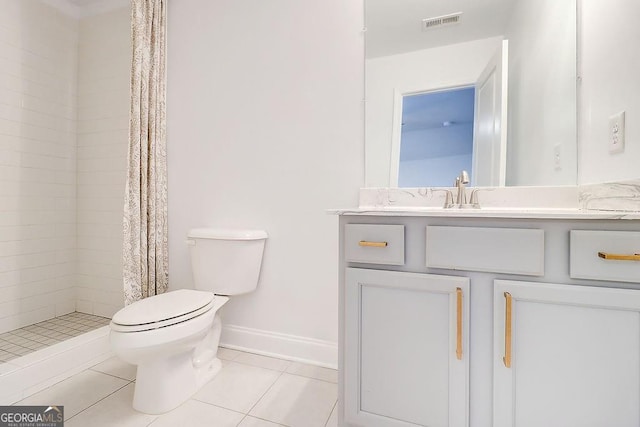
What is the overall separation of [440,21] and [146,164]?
1.79 m

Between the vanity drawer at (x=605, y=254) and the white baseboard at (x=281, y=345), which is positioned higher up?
the vanity drawer at (x=605, y=254)

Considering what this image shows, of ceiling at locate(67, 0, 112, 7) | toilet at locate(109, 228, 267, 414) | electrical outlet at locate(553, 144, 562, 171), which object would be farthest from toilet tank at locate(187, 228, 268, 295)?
ceiling at locate(67, 0, 112, 7)

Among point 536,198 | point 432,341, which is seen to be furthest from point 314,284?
point 536,198

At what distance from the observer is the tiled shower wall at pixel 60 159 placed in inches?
81.0

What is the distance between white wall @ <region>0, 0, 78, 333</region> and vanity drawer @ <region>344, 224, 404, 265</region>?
7.76ft

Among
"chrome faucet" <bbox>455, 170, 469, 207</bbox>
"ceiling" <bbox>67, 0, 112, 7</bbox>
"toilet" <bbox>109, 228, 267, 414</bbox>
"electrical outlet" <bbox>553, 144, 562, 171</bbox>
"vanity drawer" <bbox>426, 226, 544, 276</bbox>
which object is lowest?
"toilet" <bbox>109, 228, 267, 414</bbox>

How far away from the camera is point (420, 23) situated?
1510mm

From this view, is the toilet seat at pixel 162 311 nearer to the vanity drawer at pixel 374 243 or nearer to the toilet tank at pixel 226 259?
the toilet tank at pixel 226 259

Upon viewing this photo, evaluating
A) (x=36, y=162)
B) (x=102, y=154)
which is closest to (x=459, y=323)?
(x=102, y=154)

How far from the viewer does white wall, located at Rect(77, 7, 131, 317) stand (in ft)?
7.53

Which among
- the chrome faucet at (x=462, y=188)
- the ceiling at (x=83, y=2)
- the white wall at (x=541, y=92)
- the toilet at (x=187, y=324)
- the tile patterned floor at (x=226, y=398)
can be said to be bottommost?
the tile patterned floor at (x=226, y=398)

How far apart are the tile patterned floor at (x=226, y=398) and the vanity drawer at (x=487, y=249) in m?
0.86

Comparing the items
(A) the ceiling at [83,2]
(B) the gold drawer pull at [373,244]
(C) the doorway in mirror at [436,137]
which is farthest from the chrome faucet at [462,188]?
(A) the ceiling at [83,2]

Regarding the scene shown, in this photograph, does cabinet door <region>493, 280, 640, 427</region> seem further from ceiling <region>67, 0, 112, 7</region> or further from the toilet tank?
ceiling <region>67, 0, 112, 7</region>
